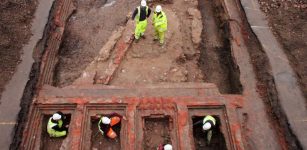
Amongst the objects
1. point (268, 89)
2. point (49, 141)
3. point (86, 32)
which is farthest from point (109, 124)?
point (86, 32)

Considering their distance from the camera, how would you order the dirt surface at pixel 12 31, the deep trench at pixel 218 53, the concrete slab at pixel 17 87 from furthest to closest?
1. the deep trench at pixel 218 53
2. the dirt surface at pixel 12 31
3. the concrete slab at pixel 17 87

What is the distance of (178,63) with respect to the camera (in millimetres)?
8641

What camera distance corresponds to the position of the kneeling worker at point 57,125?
675 cm

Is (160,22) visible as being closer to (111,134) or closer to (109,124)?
(109,124)

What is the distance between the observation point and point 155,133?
7113 mm

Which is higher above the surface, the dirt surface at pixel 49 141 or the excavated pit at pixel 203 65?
the excavated pit at pixel 203 65

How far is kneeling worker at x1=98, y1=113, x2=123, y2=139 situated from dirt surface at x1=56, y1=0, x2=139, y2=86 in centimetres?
193

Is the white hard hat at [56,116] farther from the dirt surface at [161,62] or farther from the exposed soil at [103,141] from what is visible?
the dirt surface at [161,62]

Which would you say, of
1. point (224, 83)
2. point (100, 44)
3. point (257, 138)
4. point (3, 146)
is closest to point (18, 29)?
point (100, 44)

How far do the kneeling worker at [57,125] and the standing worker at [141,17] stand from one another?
316 cm

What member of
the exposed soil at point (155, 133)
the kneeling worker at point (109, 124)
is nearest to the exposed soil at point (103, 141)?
the kneeling worker at point (109, 124)

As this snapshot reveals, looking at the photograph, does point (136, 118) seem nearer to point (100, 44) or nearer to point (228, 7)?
point (100, 44)

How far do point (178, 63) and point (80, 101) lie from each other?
284 cm

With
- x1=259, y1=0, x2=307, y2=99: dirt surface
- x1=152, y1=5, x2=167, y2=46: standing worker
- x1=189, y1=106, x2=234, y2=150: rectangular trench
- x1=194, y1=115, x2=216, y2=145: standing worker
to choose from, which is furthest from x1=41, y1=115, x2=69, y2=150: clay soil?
x1=259, y1=0, x2=307, y2=99: dirt surface
